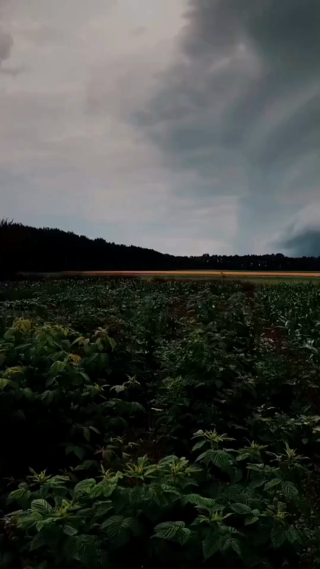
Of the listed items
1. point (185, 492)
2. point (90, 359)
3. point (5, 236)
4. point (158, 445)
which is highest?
point (5, 236)

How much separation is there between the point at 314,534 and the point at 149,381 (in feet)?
11.5

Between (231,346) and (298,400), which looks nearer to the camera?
(298,400)

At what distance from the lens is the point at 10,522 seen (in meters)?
3.37

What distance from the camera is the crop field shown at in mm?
2850

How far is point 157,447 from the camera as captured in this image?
501 cm

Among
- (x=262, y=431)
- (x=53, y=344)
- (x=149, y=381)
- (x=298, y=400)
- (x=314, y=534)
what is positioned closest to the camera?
(x=314, y=534)

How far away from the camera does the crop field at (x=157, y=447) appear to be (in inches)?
112

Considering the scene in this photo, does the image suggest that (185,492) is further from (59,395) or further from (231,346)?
(231,346)

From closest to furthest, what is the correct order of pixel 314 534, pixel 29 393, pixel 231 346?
pixel 314 534 < pixel 29 393 < pixel 231 346

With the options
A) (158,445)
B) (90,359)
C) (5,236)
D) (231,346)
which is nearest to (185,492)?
(158,445)

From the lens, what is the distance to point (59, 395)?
4.79m

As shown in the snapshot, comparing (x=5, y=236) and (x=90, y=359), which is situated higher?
(x=5, y=236)

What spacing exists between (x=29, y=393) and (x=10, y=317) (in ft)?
10.4

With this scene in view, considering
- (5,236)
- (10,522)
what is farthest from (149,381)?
(5,236)
